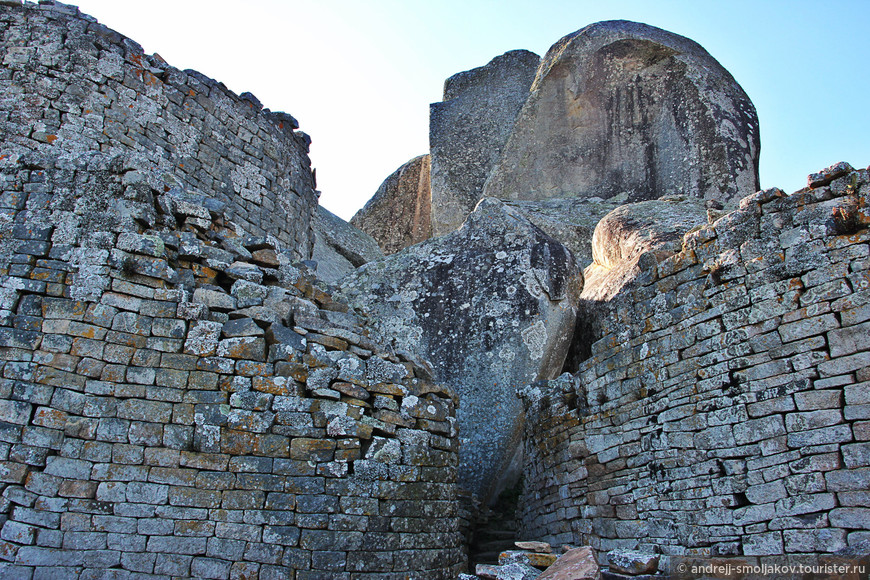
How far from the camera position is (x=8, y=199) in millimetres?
5551

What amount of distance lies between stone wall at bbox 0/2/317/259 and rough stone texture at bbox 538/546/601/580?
6.54 metres

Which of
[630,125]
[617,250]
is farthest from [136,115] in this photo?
[630,125]

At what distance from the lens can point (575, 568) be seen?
4223mm

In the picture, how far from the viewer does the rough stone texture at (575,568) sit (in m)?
4.09

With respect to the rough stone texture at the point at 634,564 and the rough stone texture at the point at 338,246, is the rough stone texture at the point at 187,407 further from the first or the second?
the rough stone texture at the point at 338,246

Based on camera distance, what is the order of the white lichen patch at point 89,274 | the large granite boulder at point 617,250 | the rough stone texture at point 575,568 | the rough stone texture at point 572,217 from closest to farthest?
the rough stone texture at point 575,568
the white lichen patch at point 89,274
the large granite boulder at point 617,250
the rough stone texture at point 572,217

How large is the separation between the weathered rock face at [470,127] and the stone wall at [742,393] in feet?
38.2

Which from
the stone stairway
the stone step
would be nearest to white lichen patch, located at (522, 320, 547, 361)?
the stone stairway

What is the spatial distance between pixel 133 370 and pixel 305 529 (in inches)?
66.4

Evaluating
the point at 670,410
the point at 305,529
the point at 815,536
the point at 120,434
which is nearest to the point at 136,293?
the point at 120,434

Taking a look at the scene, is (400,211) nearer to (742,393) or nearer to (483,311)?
(483,311)

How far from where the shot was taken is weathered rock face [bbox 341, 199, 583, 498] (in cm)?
873

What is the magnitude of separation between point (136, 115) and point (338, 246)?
5.60 metres

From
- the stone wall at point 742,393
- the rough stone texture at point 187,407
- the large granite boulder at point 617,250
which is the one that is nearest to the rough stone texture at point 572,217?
the large granite boulder at point 617,250
